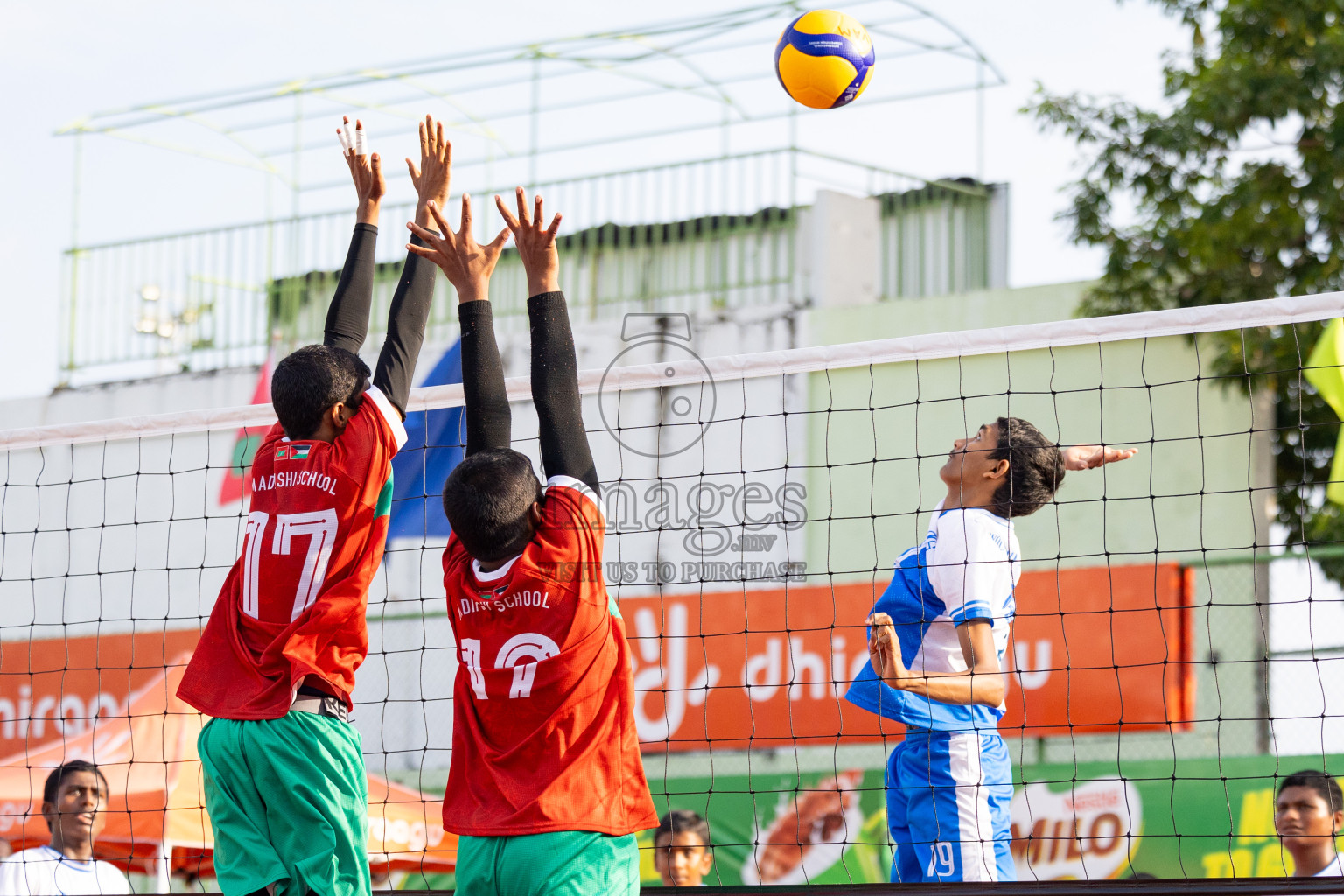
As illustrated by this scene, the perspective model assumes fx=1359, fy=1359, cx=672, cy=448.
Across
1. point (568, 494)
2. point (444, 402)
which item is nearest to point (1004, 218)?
point (444, 402)

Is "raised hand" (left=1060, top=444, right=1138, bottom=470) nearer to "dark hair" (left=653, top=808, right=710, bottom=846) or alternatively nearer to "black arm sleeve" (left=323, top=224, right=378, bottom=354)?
"black arm sleeve" (left=323, top=224, right=378, bottom=354)

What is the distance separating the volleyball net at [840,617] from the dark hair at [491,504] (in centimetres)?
203

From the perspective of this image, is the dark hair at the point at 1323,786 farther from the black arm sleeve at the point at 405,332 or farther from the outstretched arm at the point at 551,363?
the black arm sleeve at the point at 405,332

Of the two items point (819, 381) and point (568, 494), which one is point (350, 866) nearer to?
point (568, 494)

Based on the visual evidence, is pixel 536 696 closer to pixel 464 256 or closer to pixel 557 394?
pixel 557 394

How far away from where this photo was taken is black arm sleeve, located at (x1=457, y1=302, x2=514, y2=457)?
3.65m

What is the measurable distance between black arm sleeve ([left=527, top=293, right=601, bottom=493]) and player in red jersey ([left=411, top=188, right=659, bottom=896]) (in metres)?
0.05

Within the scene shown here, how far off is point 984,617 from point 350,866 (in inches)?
81.4

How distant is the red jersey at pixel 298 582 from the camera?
3.50m

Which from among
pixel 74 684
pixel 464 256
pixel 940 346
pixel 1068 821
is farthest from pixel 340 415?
pixel 74 684

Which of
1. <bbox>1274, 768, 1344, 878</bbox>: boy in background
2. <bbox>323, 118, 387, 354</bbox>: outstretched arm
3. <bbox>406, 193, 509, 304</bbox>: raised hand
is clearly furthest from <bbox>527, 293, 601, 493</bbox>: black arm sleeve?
<bbox>1274, 768, 1344, 878</bbox>: boy in background

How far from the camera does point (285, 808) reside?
346 centimetres

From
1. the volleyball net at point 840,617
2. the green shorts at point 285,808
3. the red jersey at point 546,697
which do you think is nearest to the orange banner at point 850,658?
the volleyball net at point 840,617

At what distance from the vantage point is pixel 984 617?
4.31 meters
